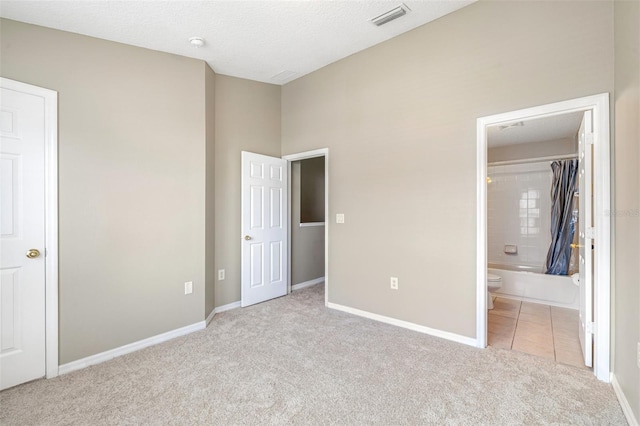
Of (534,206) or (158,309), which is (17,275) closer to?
(158,309)

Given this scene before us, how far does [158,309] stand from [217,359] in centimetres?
85

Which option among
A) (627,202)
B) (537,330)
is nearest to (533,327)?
(537,330)

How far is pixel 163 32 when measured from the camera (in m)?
2.56

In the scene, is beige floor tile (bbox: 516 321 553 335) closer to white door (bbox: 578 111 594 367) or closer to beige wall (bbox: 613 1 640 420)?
white door (bbox: 578 111 594 367)

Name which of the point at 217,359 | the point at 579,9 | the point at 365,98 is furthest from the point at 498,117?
the point at 217,359

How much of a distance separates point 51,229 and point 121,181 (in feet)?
2.00

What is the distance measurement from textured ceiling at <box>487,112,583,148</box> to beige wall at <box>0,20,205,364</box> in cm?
347

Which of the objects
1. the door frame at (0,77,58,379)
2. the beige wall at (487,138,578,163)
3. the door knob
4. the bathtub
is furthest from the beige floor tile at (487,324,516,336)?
the door knob

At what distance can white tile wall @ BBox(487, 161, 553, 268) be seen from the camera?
4.70 meters

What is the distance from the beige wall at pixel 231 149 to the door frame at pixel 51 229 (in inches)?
58.0

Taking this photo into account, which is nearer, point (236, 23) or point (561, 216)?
point (236, 23)

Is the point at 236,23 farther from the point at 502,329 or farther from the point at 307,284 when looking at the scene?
the point at 502,329

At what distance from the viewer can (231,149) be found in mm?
3615

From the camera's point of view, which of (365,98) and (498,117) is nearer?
(498,117)
